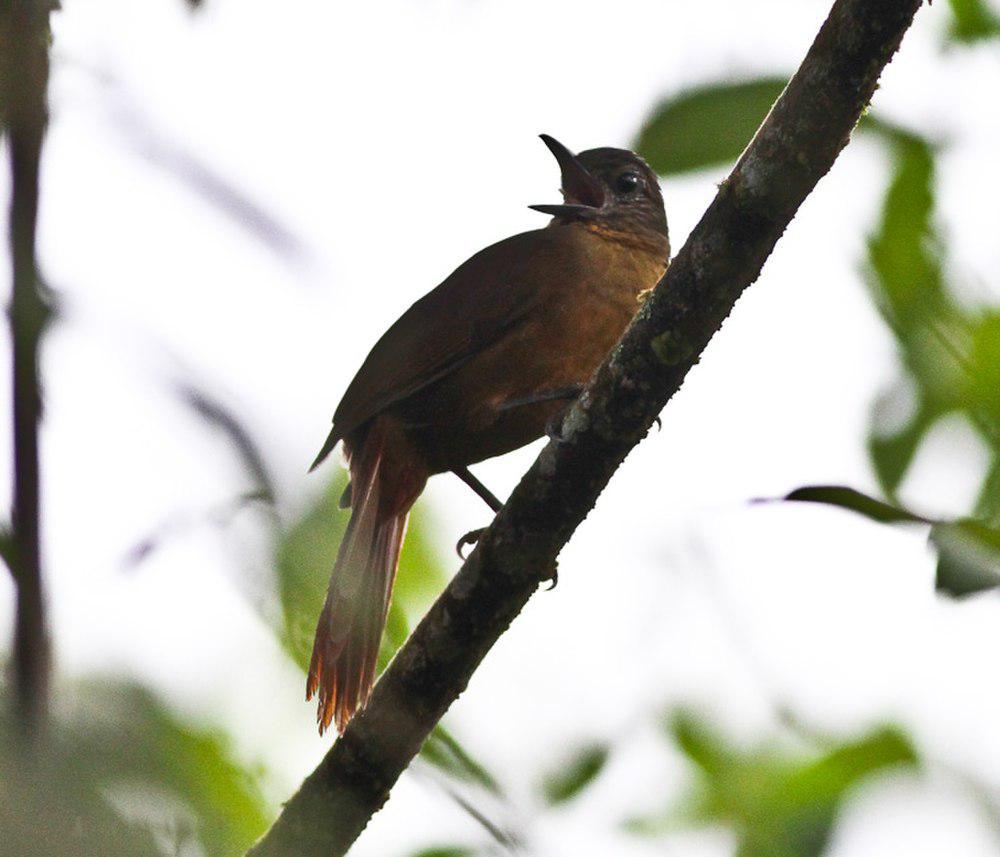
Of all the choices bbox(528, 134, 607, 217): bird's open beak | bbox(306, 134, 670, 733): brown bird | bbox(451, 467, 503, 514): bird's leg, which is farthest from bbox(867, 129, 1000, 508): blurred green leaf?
bbox(528, 134, 607, 217): bird's open beak

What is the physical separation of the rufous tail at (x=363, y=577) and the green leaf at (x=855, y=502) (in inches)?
86.7

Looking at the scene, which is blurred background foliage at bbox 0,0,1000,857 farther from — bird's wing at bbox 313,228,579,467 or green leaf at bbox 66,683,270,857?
bird's wing at bbox 313,228,579,467

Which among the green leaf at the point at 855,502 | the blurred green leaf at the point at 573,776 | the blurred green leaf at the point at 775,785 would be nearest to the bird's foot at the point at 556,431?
the blurred green leaf at the point at 775,785

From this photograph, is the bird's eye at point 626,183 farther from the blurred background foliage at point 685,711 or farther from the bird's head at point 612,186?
the blurred background foliage at point 685,711

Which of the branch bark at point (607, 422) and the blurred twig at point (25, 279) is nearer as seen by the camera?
the blurred twig at point (25, 279)

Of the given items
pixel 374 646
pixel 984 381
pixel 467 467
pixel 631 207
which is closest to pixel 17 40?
pixel 984 381

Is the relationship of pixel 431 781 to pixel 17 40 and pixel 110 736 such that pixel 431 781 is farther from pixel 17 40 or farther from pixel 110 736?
pixel 17 40

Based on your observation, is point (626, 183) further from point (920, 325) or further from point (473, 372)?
point (920, 325)

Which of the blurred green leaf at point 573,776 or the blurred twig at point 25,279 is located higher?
the blurred twig at point 25,279

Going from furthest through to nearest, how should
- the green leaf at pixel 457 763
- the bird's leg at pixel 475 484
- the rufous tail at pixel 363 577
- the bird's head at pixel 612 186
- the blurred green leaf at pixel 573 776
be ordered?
the bird's head at pixel 612 186
the bird's leg at pixel 475 484
the rufous tail at pixel 363 577
the blurred green leaf at pixel 573 776
the green leaf at pixel 457 763

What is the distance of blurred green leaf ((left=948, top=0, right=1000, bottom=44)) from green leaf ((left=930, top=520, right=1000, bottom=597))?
171 centimetres

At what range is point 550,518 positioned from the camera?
2750 millimetres

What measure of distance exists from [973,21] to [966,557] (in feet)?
5.81

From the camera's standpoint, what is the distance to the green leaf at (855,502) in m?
0.96
